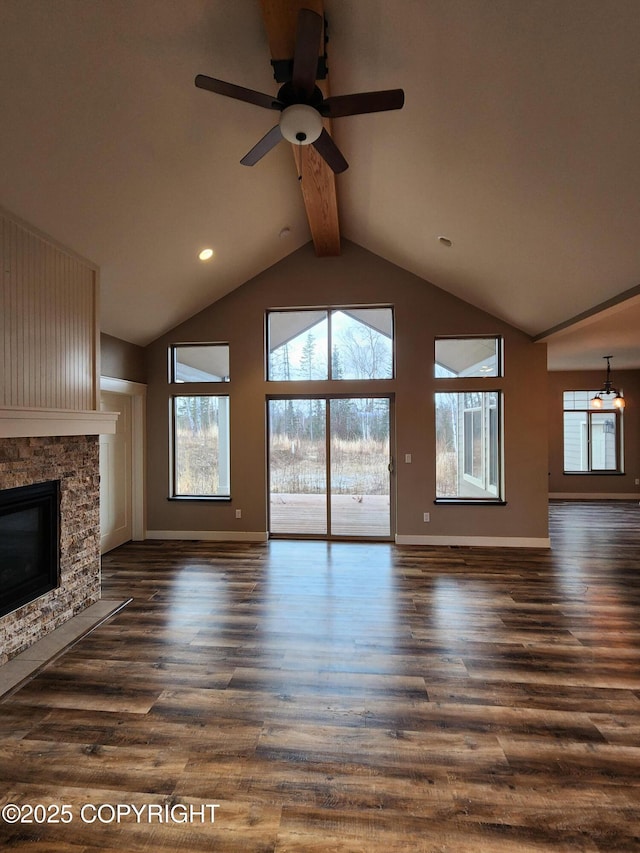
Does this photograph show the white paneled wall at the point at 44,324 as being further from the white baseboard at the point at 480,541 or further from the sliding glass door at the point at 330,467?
the white baseboard at the point at 480,541

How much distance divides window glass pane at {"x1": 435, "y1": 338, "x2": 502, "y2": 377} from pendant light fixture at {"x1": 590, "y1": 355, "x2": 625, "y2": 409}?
11.6 feet

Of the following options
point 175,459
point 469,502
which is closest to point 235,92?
point 175,459

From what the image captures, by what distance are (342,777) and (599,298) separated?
4102 millimetres

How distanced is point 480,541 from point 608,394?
561 cm

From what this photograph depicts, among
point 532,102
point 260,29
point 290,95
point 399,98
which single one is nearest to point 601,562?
point 532,102

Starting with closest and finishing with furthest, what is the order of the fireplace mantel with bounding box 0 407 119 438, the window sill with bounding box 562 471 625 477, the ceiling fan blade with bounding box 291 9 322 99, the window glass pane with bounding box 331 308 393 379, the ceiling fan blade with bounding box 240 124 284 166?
the ceiling fan blade with bounding box 291 9 322 99 → the ceiling fan blade with bounding box 240 124 284 166 → the fireplace mantel with bounding box 0 407 119 438 → the window glass pane with bounding box 331 308 393 379 → the window sill with bounding box 562 471 625 477

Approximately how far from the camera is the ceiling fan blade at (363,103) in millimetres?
2180

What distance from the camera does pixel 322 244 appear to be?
529 centimetres

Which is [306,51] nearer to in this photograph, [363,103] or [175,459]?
[363,103]

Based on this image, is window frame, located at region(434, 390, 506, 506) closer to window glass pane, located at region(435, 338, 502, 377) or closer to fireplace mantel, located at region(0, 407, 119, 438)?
window glass pane, located at region(435, 338, 502, 377)

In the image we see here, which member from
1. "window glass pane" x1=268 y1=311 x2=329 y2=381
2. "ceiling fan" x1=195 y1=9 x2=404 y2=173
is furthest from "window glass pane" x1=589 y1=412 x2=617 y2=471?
"ceiling fan" x1=195 y1=9 x2=404 y2=173

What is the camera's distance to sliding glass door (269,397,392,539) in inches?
224

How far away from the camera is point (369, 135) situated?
334 cm

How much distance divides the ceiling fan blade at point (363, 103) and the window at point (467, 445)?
373 centimetres
